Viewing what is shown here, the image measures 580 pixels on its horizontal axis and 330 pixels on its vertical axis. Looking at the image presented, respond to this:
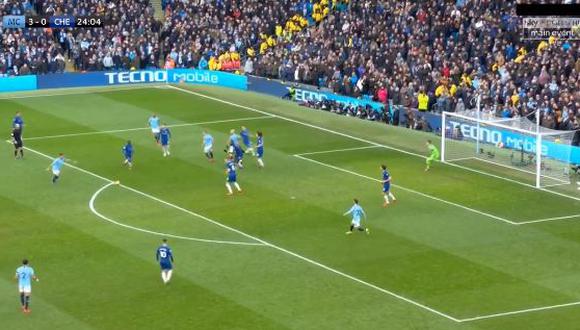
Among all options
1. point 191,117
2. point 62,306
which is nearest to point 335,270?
point 62,306

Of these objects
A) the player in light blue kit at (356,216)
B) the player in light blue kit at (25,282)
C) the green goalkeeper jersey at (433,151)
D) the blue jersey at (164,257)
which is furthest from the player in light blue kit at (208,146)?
the player in light blue kit at (25,282)

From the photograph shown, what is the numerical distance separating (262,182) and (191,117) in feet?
52.0

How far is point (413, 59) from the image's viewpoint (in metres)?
75.8

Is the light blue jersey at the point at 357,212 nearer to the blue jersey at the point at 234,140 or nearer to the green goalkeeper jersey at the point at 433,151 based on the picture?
the green goalkeeper jersey at the point at 433,151

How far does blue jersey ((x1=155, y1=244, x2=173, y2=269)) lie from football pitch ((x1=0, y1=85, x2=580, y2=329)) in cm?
83

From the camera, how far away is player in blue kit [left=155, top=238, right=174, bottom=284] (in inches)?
1730

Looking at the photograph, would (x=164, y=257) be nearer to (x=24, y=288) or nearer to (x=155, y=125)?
(x=24, y=288)

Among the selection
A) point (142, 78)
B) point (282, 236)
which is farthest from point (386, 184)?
point (142, 78)

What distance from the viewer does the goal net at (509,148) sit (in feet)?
194

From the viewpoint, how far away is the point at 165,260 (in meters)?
44.0

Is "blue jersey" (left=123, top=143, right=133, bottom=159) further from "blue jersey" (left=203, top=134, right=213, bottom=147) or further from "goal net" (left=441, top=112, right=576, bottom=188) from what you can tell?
"goal net" (left=441, top=112, right=576, bottom=188)

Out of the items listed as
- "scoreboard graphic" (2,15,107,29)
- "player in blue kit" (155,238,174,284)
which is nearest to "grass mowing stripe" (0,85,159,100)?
"scoreboard graphic" (2,15,107,29)

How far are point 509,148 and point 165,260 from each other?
23.1 m

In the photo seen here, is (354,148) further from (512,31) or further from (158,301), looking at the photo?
(158,301)
